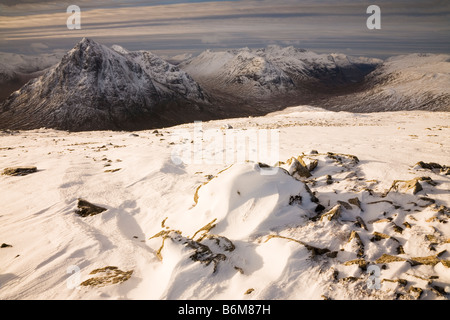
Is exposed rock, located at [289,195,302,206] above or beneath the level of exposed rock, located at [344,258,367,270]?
above

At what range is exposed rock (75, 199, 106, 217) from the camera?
8.78m

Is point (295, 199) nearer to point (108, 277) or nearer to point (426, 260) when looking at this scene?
point (426, 260)

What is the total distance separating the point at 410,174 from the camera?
28.2 ft

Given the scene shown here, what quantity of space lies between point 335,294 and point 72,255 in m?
6.15

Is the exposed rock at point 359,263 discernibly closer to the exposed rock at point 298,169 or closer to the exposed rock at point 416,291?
the exposed rock at point 416,291

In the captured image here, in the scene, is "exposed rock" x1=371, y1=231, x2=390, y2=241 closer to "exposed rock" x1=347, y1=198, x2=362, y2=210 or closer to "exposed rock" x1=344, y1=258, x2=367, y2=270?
"exposed rock" x1=344, y1=258, x2=367, y2=270

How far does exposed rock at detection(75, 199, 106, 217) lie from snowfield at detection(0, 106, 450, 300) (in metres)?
0.05

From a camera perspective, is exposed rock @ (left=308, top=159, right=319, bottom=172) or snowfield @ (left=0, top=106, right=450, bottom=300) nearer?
snowfield @ (left=0, top=106, right=450, bottom=300)

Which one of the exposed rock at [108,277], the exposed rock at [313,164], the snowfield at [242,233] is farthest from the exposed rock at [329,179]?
the exposed rock at [108,277]

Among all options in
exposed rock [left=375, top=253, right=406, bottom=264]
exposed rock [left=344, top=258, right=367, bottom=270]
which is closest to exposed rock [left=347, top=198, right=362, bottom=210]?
exposed rock [left=375, top=253, right=406, bottom=264]
